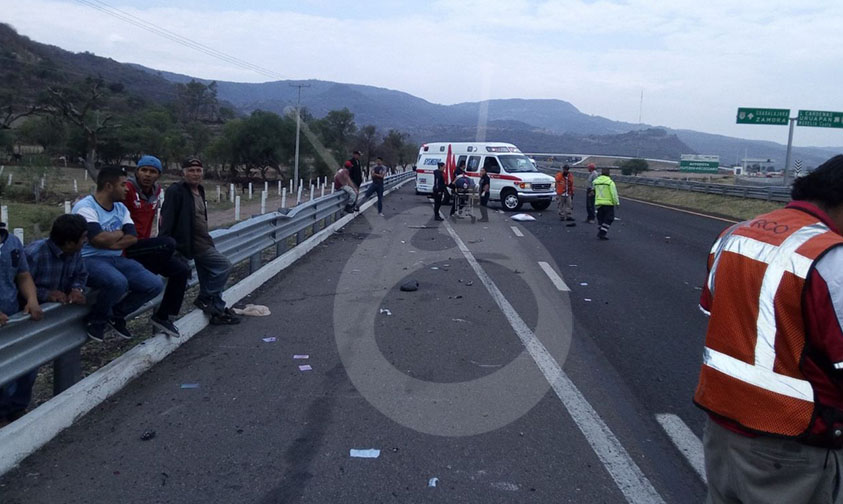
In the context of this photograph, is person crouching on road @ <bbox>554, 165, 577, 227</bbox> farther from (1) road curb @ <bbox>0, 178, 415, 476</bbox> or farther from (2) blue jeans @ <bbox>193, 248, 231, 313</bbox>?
(1) road curb @ <bbox>0, 178, 415, 476</bbox>

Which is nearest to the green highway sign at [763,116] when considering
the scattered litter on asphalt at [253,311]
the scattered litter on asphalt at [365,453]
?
the scattered litter on asphalt at [253,311]

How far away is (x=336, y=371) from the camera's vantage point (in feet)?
20.1

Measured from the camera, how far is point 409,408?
206 inches

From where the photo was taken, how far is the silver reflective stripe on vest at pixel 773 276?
7.43 ft

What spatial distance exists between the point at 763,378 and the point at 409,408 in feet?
10.6

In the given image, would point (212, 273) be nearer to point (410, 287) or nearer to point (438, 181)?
point (410, 287)

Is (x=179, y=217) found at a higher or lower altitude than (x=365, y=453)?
higher

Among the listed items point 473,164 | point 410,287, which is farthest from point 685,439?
point 473,164

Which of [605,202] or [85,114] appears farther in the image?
[85,114]

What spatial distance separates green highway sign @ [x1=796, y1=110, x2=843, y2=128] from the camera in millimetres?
32969

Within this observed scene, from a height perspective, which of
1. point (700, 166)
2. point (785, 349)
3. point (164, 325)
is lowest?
point (164, 325)

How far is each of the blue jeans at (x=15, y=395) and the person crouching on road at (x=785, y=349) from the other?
445cm

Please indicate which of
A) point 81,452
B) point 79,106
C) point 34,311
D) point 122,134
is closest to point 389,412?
point 81,452

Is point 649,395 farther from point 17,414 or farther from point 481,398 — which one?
point 17,414
